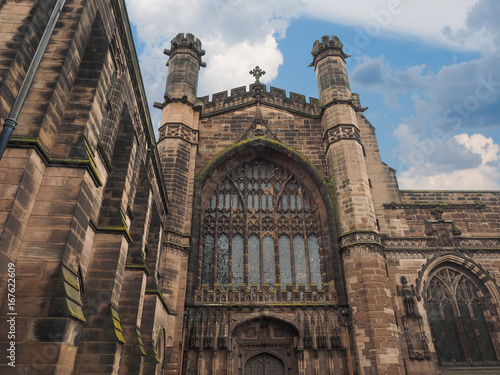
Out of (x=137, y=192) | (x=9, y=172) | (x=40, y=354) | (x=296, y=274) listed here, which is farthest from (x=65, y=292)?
(x=296, y=274)

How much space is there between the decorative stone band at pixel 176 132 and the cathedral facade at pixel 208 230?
0.11m

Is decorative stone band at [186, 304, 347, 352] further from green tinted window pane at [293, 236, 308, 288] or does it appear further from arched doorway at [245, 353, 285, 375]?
green tinted window pane at [293, 236, 308, 288]

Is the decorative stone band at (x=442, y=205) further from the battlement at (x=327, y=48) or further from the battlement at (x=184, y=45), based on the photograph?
the battlement at (x=184, y=45)

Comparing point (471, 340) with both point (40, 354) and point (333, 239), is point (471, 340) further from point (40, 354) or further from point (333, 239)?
point (40, 354)

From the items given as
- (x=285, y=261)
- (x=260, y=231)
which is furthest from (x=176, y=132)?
(x=285, y=261)

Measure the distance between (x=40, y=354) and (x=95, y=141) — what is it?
356cm

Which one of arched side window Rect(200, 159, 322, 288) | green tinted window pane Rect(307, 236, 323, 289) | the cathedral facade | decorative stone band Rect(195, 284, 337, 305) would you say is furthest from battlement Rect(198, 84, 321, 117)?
decorative stone band Rect(195, 284, 337, 305)

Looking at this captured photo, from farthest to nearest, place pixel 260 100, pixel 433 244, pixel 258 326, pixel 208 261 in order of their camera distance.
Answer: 1. pixel 260 100
2. pixel 208 261
3. pixel 433 244
4. pixel 258 326

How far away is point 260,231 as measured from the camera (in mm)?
15484

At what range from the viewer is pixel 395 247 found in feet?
47.2

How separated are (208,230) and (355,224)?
569 cm

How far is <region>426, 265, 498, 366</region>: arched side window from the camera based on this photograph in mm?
13031

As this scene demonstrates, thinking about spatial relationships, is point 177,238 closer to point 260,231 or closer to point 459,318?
point 260,231

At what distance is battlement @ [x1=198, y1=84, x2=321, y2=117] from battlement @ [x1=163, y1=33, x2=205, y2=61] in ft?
7.47
